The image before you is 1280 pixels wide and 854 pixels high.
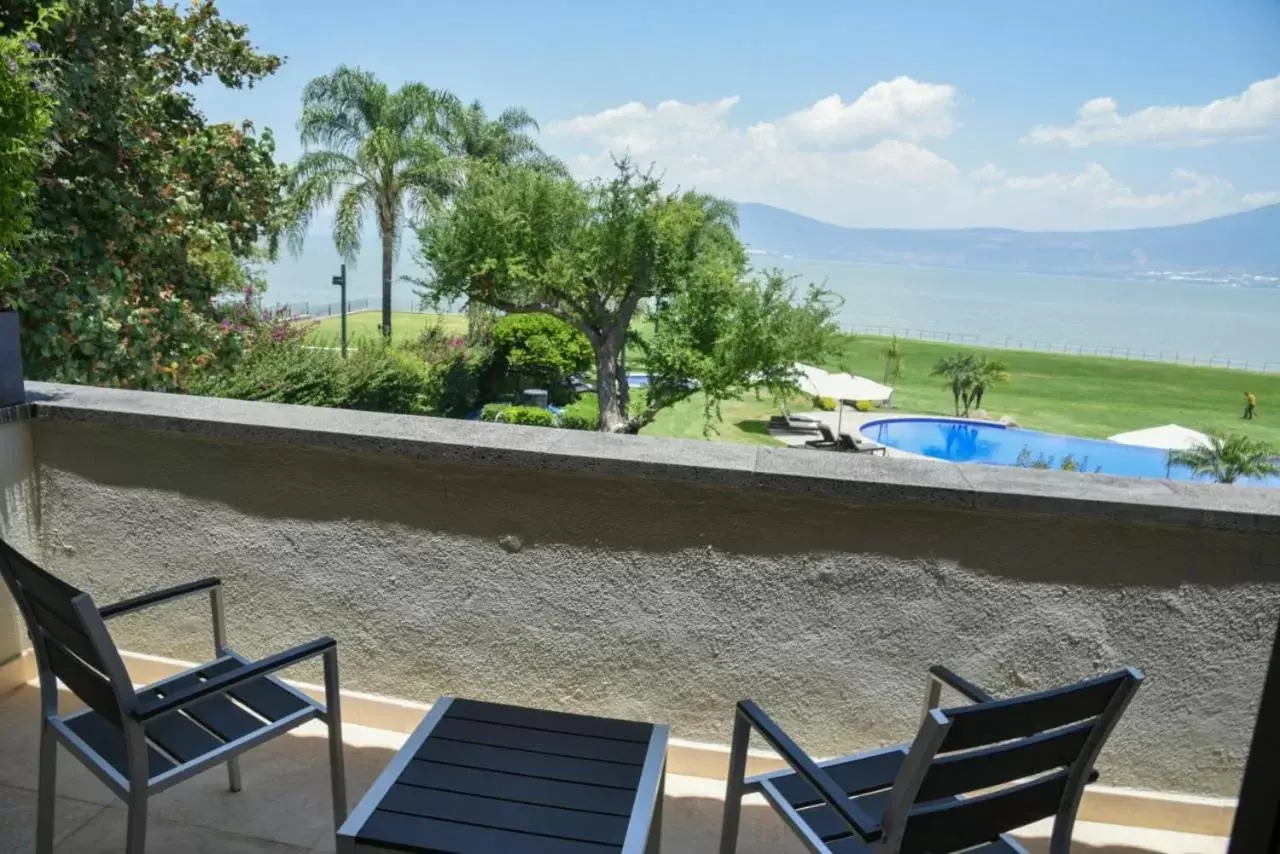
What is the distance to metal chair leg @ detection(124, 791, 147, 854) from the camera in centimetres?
148

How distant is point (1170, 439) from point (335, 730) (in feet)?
123

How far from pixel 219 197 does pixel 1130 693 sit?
322 inches

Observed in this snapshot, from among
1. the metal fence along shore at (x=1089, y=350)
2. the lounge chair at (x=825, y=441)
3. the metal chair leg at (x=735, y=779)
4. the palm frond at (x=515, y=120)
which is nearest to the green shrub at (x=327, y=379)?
the palm frond at (x=515, y=120)

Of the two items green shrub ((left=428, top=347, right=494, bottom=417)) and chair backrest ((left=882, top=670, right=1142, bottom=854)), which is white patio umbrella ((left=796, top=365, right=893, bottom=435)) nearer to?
green shrub ((left=428, top=347, right=494, bottom=417))

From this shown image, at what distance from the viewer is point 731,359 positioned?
27531 mm

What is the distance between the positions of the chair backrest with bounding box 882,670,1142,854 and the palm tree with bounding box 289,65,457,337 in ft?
94.7

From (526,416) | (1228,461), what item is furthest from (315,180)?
(1228,461)

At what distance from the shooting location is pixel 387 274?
104 feet

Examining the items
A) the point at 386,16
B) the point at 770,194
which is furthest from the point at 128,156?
the point at 770,194

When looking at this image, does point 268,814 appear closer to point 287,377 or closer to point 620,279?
point 287,377

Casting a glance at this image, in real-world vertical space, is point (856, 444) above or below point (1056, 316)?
below

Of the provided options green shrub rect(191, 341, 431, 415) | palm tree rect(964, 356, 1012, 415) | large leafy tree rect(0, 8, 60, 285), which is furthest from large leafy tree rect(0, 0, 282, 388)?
palm tree rect(964, 356, 1012, 415)

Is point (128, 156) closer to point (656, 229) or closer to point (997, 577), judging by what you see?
point (997, 577)

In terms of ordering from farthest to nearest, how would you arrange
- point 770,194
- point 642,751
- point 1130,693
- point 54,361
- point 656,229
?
point 770,194
point 656,229
point 54,361
point 642,751
point 1130,693
